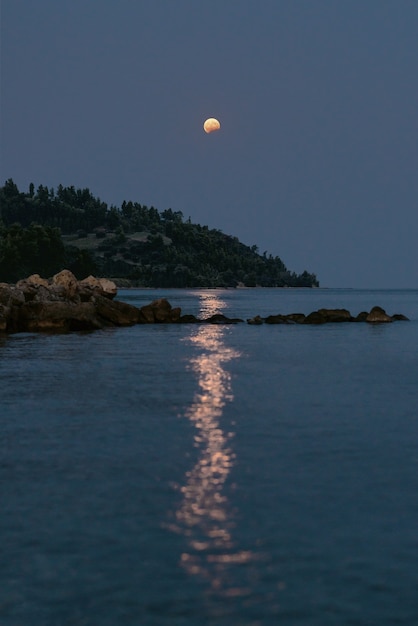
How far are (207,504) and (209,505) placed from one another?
7 cm

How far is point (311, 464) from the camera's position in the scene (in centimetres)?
1744

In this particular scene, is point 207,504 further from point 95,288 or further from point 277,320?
point 277,320

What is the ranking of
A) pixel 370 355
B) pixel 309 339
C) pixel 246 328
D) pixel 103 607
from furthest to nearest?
pixel 246 328 → pixel 309 339 → pixel 370 355 → pixel 103 607

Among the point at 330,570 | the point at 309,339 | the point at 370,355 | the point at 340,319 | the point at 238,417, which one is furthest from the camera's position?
the point at 340,319

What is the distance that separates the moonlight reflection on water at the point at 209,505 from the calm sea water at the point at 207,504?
4 centimetres

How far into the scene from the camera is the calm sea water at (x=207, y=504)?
9.96m

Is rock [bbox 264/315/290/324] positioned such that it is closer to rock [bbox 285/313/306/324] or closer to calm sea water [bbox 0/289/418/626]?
rock [bbox 285/313/306/324]

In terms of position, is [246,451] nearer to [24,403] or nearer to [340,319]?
[24,403]

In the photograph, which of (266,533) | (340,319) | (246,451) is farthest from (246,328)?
(266,533)

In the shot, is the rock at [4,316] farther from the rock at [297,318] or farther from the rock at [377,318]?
the rock at [377,318]

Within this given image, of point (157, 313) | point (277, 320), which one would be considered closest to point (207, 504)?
point (157, 313)

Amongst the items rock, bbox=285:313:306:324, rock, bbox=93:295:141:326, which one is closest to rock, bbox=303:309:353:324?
rock, bbox=285:313:306:324

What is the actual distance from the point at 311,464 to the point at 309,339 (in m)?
44.6

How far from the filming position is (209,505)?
561 inches
